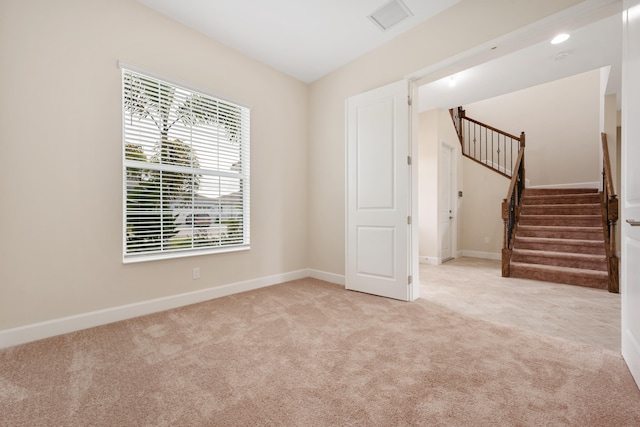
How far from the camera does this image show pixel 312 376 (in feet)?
5.24

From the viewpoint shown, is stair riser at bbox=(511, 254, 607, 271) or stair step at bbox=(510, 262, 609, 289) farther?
stair riser at bbox=(511, 254, 607, 271)

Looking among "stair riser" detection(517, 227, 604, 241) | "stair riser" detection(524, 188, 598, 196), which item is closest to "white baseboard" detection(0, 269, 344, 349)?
"stair riser" detection(517, 227, 604, 241)

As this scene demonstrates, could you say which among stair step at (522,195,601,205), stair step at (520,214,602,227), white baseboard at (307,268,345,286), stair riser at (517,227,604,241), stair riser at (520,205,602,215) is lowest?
white baseboard at (307,268,345,286)

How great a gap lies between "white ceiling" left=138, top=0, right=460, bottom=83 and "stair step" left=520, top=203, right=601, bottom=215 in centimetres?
407

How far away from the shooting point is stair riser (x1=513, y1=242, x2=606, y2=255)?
12.7ft

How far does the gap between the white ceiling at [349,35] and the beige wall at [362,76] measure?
109 mm

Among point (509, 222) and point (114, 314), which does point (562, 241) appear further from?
point (114, 314)

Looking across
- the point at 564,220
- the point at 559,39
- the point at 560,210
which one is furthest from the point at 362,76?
the point at 560,210

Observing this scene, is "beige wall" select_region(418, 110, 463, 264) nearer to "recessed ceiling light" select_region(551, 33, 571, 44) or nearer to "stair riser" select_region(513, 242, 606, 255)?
"stair riser" select_region(513, 242, 606, 255)

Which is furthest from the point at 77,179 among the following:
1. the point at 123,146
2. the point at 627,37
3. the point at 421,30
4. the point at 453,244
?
the point at 453,244

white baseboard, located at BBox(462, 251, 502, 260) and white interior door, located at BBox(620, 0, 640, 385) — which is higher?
white interior door, located at BBox(620, 0, 640, 385)

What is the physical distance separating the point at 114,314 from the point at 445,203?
5.54 metres

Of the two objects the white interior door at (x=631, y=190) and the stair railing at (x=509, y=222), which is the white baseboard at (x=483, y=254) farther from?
the white interior door at (x=631, y=190)

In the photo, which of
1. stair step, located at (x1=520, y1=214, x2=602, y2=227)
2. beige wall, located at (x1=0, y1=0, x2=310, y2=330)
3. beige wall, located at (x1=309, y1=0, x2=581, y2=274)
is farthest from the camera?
stair step, located at (x1=520, y1=214, x2=602, y2=227)
